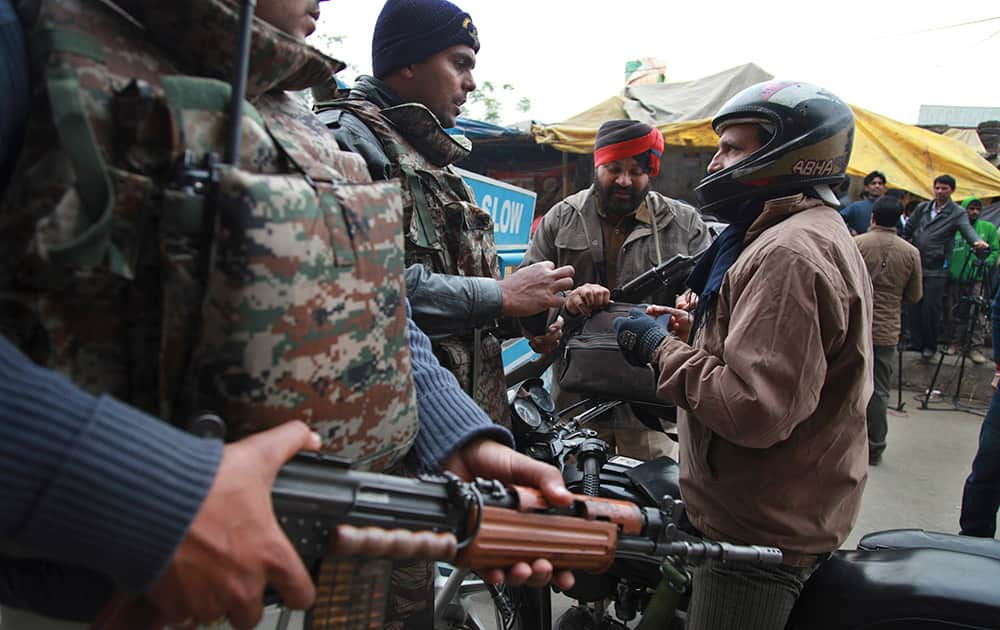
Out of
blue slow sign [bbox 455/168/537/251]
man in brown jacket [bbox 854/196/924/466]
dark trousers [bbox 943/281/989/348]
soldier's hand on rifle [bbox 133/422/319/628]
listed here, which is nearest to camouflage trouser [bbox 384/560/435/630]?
soldier's hand on rifle [bbox 133/422/319/628]

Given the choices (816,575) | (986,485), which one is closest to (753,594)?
(816,575)

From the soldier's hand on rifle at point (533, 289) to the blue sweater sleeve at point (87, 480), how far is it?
1431 mm

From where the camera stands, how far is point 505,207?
12.3 feet

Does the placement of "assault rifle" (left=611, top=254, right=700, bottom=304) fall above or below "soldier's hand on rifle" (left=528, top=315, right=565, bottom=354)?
above

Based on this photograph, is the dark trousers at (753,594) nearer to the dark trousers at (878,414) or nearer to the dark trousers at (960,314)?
the dark trousers at (878,414)

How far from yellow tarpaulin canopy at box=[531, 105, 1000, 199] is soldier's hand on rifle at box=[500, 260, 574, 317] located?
7.16 metres

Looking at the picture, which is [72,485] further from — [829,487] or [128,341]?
[829,487]

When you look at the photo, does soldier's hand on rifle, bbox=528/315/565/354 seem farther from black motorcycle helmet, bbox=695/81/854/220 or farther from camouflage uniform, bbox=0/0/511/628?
camouflage uniform, bbox=0/0/511/628

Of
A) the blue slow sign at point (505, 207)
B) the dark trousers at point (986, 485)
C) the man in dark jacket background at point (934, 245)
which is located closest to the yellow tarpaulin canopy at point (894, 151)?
the man in dark jacket background at point (934, 245)

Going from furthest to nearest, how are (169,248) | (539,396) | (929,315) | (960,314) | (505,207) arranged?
(960,314)
(929,315)
(505,207)
(539,396)
(169,248)

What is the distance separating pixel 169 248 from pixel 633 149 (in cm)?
297

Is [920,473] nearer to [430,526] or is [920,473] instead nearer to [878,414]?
[878,414]

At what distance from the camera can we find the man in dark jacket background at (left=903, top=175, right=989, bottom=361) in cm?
834

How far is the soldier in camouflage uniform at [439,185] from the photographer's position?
1952 mm
